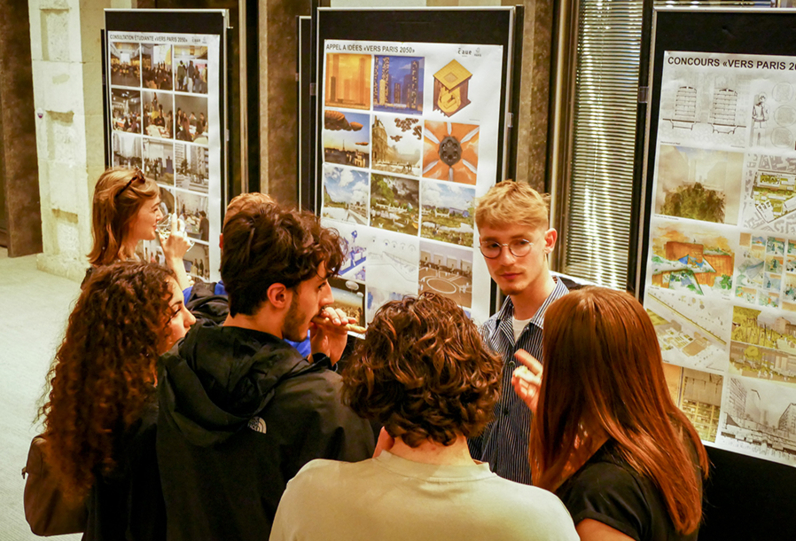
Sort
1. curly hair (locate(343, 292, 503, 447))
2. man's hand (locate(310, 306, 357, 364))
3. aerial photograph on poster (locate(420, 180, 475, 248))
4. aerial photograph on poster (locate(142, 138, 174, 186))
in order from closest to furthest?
curly hair (locate(343, 292, 503, 447))
man's hand (locate(310, 306, 357, 364))
aerial photograph on poster (locate(420, 180, 475, 248))
aerial photograph on poster (locate(142, 138, 174, 186))

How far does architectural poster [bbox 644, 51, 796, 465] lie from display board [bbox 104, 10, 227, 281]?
254cm

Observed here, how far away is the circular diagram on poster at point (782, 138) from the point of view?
2494 millimetres

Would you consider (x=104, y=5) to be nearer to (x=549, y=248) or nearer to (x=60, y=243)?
(x=60, y=243)

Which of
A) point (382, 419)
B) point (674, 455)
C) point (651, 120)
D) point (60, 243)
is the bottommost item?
point (60, 243)

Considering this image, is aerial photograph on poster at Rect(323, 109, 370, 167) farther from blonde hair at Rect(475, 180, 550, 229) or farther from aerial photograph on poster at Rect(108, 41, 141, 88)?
aerial photograph on poster at Rect(108, 41, 141, 88)

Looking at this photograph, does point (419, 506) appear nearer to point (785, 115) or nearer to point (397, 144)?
point (785, 115)

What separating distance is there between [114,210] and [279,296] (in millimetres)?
1682

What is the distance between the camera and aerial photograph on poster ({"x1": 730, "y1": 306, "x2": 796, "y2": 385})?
8.53ft

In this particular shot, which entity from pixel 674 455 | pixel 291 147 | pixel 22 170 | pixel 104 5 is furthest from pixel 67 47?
pixel 674 455

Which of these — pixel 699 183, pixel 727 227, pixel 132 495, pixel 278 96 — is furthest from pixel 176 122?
pixel 727 227

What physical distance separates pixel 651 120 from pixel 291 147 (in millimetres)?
2641

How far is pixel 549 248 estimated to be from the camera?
8.60 feet

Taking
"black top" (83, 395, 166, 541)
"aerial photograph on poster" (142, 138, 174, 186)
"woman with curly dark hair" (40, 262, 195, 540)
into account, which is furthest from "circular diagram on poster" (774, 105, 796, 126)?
"aerial photograph on poster" (142, 138, 174, 186)

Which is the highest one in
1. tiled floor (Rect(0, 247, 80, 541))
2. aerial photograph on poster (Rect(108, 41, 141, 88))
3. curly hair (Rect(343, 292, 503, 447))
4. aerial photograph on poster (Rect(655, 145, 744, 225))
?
aerial photograph on poster (Rect(108, 41, 141, 88))
